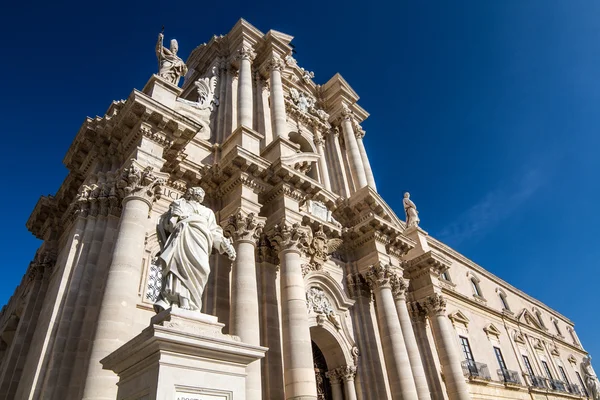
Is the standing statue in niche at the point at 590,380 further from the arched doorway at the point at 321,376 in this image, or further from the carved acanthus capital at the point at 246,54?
the carved acanthus capital at the point at 246,54

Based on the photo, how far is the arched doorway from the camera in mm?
12805

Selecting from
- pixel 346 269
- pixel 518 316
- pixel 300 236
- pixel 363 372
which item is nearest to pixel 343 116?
pixel 346 269

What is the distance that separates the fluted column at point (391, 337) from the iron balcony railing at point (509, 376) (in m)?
12.4

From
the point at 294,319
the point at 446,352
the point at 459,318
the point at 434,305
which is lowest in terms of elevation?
the point at 294,319

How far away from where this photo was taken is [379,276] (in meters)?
14.5

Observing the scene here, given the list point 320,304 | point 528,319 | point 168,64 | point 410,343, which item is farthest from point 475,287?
point 168,64

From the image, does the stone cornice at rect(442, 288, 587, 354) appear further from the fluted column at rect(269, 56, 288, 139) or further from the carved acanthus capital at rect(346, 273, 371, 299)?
the fluted column at rect(269, 56, 288, 139)

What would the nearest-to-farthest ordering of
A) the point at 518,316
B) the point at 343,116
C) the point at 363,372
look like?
the point at 363,372 < the point at 343,116 < the point at 518,316

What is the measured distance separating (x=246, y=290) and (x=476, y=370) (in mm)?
15801

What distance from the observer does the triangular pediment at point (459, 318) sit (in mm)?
21562

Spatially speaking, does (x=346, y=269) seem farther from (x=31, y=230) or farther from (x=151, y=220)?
(x=31, y=230)

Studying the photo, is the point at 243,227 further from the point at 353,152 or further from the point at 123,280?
the point at 353,152

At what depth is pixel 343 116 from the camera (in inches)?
831

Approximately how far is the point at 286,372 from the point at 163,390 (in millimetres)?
6568
